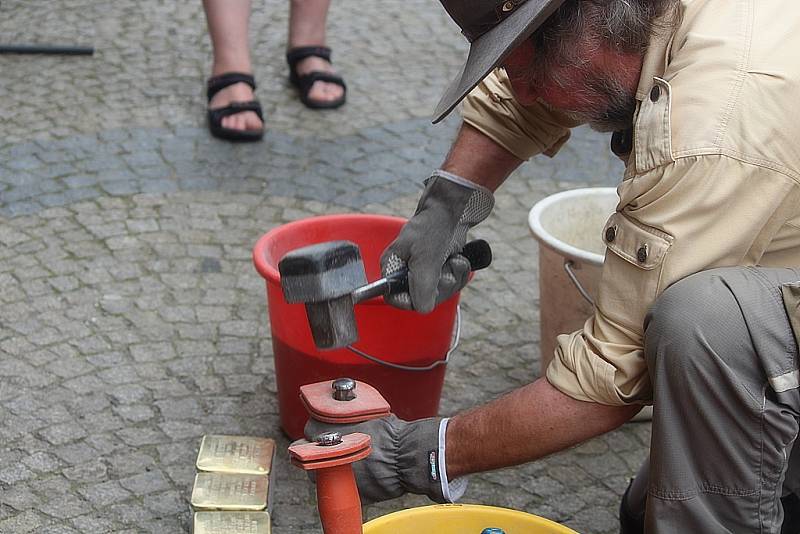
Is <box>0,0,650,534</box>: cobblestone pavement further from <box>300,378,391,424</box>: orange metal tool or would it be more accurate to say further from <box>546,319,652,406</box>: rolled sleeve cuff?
<box>546,319,652,406</box>: rolled sleeve cuff

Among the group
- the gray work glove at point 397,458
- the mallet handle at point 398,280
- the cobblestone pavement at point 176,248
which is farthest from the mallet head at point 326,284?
the cobblestone pavement at point 176,248

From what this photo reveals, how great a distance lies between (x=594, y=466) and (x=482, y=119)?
855mm

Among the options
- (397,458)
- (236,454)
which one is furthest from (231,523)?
(397,458)

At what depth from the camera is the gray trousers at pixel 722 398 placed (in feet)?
5.34

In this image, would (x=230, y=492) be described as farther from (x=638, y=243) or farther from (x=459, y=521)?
(x=638, y=243)

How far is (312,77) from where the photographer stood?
14.3ft

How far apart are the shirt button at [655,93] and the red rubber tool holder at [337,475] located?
70 centimetres

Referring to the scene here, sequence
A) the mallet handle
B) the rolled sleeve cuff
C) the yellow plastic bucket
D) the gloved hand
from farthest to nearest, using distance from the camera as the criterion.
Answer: the gloved hand
the mallet handle
the yellow plastic bucket
the rolled sleeve cuff

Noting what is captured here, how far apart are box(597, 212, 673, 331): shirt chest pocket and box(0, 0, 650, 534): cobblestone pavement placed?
72 cm

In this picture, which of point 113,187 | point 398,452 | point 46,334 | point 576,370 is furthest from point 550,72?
point 113,187

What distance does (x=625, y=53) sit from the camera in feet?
5.72

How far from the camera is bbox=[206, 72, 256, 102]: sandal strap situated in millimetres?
4059

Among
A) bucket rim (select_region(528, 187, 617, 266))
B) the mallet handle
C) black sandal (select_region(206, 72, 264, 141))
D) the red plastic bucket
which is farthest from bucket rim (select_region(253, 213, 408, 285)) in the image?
black sandal (select_region(206, 72, 264, 141))

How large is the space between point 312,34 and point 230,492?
2669 millimetres
